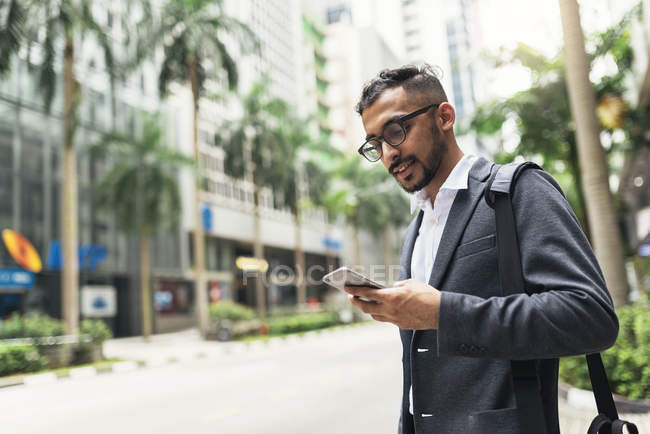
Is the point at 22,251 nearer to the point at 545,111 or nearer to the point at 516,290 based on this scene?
the point at 545,111

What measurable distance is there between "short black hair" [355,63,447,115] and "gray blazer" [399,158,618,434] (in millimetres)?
252

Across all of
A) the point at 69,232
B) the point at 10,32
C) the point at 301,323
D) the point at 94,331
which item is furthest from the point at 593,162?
the point at 301,323

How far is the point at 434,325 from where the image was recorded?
1.33m

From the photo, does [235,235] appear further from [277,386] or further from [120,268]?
[277,386]

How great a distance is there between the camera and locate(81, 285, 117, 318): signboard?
84.1 ft

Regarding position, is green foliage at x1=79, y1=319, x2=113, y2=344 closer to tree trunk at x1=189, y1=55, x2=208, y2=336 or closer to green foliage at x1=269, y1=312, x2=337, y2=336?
tree trunk at x1=189, y1=55, x2=208, y2=336

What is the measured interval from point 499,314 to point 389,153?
57cm

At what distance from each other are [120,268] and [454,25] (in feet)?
430

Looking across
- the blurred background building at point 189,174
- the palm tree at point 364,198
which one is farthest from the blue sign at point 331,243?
the palm tree at point 364,198

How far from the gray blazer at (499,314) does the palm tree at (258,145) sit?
1059 inches

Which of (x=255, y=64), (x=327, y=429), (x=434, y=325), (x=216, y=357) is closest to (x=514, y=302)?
(x=434, y=325)

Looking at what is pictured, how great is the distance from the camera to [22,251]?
21.9 m

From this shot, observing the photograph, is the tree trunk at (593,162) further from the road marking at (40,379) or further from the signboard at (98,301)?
the signboard at (98,301)

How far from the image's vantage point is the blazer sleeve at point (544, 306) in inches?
48.4
